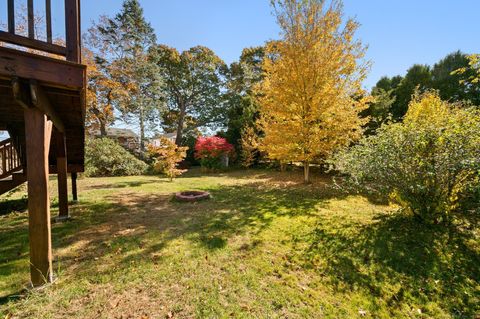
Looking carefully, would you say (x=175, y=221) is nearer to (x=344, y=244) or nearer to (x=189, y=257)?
(x=189, y=257)

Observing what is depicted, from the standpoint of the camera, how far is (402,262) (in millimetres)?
3166

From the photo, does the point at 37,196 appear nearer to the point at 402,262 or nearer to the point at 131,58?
the point at 402,262

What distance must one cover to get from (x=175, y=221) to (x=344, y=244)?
3.45 metres

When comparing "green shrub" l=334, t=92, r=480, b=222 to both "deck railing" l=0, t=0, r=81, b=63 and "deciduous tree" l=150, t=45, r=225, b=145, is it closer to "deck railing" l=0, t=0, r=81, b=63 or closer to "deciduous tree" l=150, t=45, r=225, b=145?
"deck railing" l=0, t=0, r=81, b=63

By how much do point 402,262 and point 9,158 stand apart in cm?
928

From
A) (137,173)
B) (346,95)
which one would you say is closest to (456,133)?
(346,95)

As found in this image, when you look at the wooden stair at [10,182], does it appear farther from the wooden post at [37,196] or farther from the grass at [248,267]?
the wooden post at [37,196]

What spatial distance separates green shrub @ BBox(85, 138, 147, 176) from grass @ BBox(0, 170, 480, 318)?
8.09 meters

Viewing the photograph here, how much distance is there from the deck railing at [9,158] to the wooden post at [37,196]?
4886 mm

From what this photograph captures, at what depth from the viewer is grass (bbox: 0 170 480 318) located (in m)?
2.36

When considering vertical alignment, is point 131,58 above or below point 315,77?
above

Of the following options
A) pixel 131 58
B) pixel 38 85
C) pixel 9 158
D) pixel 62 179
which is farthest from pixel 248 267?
pixel 131 58

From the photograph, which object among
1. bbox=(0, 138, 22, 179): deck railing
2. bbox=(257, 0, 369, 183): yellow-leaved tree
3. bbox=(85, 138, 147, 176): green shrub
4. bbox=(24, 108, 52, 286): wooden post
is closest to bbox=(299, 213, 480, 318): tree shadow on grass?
bbox=(24, 108, 52, 286): wooden post

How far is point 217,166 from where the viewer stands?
14.4 m
